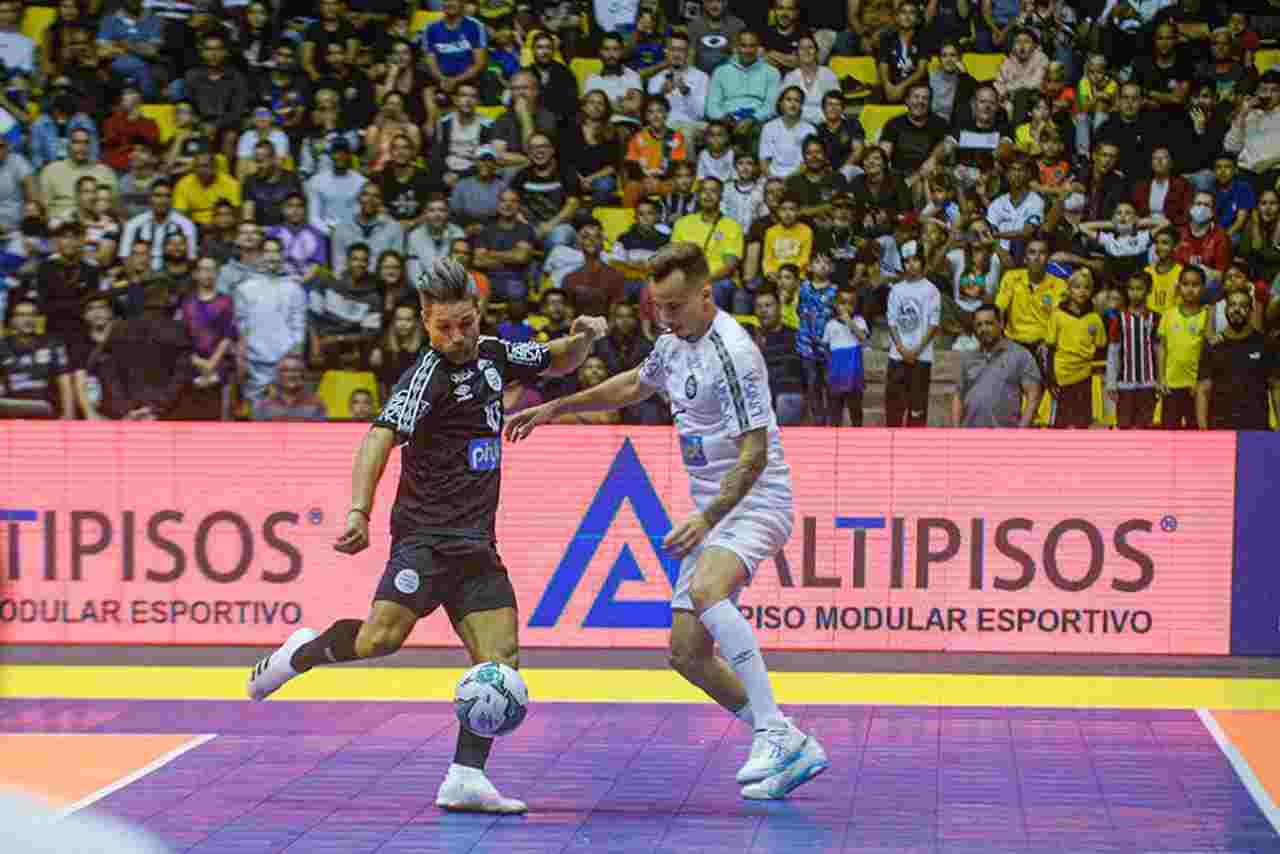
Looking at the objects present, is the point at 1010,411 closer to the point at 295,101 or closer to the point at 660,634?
the point at 660,634

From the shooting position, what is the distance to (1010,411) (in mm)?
14914

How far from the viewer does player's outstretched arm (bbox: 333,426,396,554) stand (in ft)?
25.4

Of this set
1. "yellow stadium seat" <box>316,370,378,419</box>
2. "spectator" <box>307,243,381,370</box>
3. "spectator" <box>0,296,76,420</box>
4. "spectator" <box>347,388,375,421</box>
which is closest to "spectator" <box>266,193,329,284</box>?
"spectator" <box>307,243,381,370</box>

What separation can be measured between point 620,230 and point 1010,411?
157 inches

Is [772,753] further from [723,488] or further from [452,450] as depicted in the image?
[452,450]

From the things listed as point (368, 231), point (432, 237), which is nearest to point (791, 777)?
point (432, 237)

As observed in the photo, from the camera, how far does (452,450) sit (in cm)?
838

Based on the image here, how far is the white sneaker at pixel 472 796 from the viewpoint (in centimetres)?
826

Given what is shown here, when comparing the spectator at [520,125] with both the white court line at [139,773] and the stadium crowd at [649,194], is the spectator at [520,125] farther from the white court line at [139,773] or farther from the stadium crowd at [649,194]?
the white court line at [139,773]

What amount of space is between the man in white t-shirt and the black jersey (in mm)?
7243

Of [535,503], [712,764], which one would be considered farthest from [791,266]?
[712,764]

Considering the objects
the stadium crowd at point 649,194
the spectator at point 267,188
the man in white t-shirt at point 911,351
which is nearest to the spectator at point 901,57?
the stadium crowd at point 649,194

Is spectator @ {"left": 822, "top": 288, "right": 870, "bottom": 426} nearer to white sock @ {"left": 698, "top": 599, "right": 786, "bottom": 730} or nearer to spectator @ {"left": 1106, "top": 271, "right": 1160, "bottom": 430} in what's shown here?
spectator @ {"left": 1106, "top": 271, "right": 1160, "bottom": 430}

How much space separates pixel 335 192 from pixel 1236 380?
7737 millimetres
